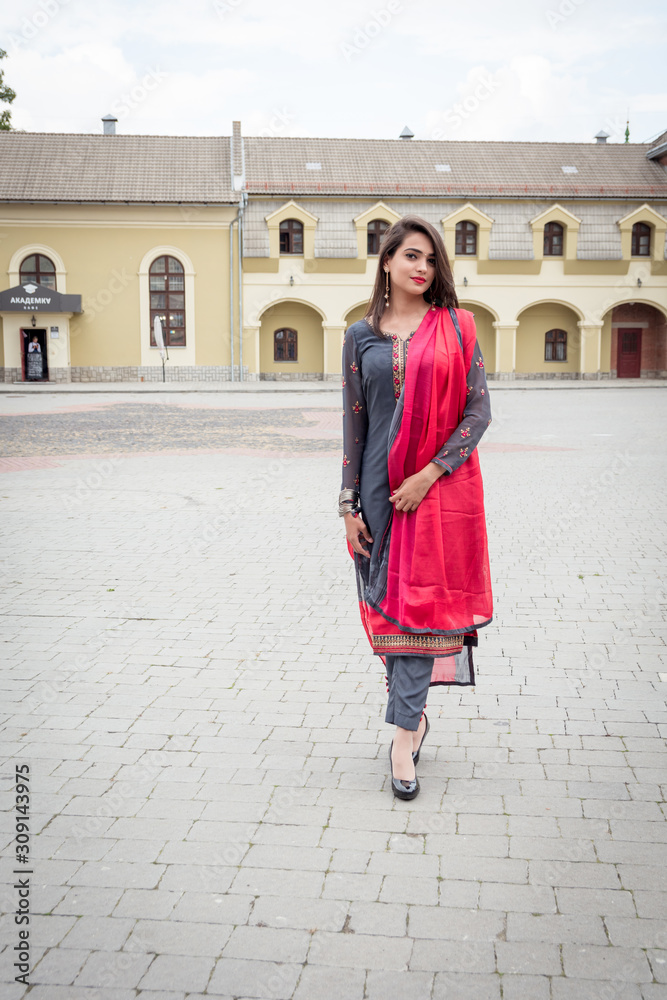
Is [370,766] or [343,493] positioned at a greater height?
[343,493]

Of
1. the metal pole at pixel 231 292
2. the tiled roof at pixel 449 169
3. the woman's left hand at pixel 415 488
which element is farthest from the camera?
the tiled roof at pixel 449 169

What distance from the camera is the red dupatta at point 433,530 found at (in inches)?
126

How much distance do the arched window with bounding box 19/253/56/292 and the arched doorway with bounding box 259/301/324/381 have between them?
9083mm

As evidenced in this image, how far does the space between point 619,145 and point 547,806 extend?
4683 cm

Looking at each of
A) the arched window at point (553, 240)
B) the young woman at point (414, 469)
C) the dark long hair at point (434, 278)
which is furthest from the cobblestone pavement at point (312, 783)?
the arched window at point (553, 240)

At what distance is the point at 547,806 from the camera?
3277 mm

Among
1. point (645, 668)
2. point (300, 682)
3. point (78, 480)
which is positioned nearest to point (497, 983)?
point (300, 682)

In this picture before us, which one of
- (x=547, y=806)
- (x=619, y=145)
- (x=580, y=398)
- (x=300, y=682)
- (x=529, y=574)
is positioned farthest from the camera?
(x=619, y=145)

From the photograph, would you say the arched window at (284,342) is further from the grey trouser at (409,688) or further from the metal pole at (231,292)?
the grey trouser at (409,688)

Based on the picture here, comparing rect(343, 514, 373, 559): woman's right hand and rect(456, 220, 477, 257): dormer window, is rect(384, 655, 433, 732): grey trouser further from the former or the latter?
rect(456, 220, 477, 257): dormer window

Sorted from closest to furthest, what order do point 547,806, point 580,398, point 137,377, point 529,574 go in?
point 547,806 → point 529,574 → point 580,398 → point 137,377

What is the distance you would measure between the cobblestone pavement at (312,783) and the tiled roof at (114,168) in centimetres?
3491

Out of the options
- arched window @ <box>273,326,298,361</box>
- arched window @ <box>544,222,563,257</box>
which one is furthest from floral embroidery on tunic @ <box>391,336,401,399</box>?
arched window @ <box>544,222,563,257</box>

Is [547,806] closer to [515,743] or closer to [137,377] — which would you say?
[515,743]
